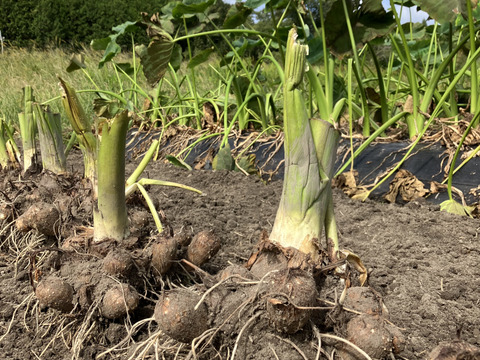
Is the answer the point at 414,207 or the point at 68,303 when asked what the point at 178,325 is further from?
the point at 414,207

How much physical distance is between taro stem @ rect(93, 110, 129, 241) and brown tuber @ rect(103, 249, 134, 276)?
78mm

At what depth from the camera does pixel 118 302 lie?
0.95 m

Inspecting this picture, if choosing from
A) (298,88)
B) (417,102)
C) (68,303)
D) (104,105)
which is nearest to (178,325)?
(68,303)

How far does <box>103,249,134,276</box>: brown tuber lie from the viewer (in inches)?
38.8

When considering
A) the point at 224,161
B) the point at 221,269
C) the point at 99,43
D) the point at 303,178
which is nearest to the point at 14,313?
the point at 221,269

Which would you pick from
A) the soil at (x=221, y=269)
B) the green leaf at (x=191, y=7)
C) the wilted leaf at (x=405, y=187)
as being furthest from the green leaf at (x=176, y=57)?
the wilted leaf at (x=405, y=187)

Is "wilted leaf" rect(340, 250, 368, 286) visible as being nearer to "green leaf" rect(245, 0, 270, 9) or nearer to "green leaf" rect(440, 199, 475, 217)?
"green leaf" rect(440, 199, 475, 217)

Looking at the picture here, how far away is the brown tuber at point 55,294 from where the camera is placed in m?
0.96

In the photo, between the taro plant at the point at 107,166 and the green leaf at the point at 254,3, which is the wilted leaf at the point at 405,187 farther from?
the green leaf at the point at 254,3

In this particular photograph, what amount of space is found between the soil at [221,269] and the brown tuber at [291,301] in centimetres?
4

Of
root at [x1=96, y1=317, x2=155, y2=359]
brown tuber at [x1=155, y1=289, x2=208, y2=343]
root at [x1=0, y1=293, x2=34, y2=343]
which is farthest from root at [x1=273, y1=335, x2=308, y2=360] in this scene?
root at [x1=0, y1=293, x2=34, y2=343]

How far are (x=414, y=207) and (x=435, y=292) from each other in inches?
26.0

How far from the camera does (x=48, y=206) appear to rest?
124 cm

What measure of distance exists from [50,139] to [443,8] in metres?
1.62
